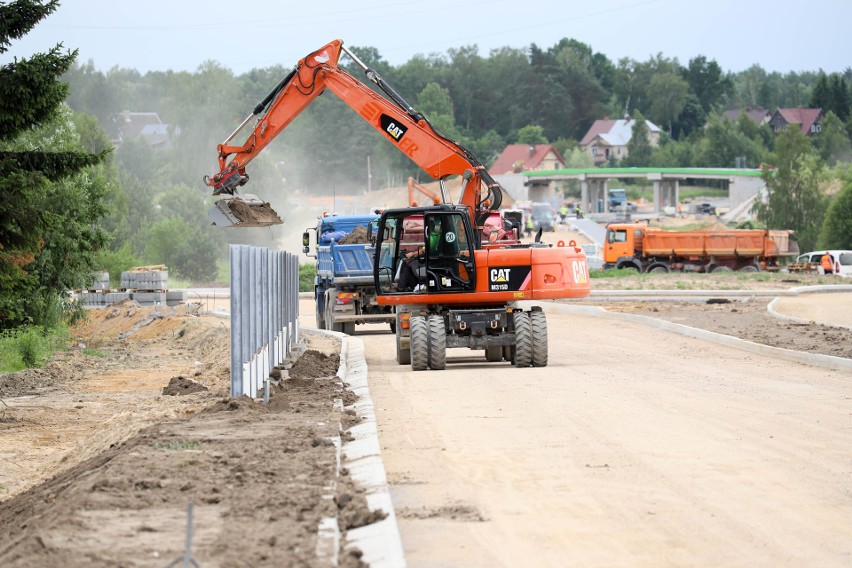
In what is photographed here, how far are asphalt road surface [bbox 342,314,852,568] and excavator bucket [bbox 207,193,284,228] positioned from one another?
20.6 ft

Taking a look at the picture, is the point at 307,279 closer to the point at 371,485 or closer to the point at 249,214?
the point at 249,214

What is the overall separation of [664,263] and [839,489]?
60.0m

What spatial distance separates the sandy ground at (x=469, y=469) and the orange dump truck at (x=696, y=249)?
46.4 metres

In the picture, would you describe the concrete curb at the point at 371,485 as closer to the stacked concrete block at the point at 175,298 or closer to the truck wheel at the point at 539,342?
the truck wheel at the point at 539,342

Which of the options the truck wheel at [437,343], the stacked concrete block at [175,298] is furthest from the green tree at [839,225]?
the truck wheel at [437,343]

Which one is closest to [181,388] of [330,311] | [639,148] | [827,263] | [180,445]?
[180,445]

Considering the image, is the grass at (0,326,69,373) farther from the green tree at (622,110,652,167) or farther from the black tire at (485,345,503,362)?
the green tree at (622,110,652,167)

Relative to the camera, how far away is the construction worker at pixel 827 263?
65.9 m

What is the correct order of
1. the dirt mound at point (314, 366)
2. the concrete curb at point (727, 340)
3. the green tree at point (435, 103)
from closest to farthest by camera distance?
the dirt mound at point (314, 366), the concrete curb at point (727, 340), the green tree at point (435, 103)

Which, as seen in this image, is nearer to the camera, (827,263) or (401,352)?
(401,352)

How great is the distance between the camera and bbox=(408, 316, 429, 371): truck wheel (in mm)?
21594

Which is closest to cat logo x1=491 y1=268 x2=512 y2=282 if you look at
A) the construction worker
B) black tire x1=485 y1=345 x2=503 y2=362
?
black tire x1=485 y1=345 x2=503 y2=362

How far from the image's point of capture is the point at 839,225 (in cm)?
8256

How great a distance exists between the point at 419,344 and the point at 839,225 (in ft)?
219
